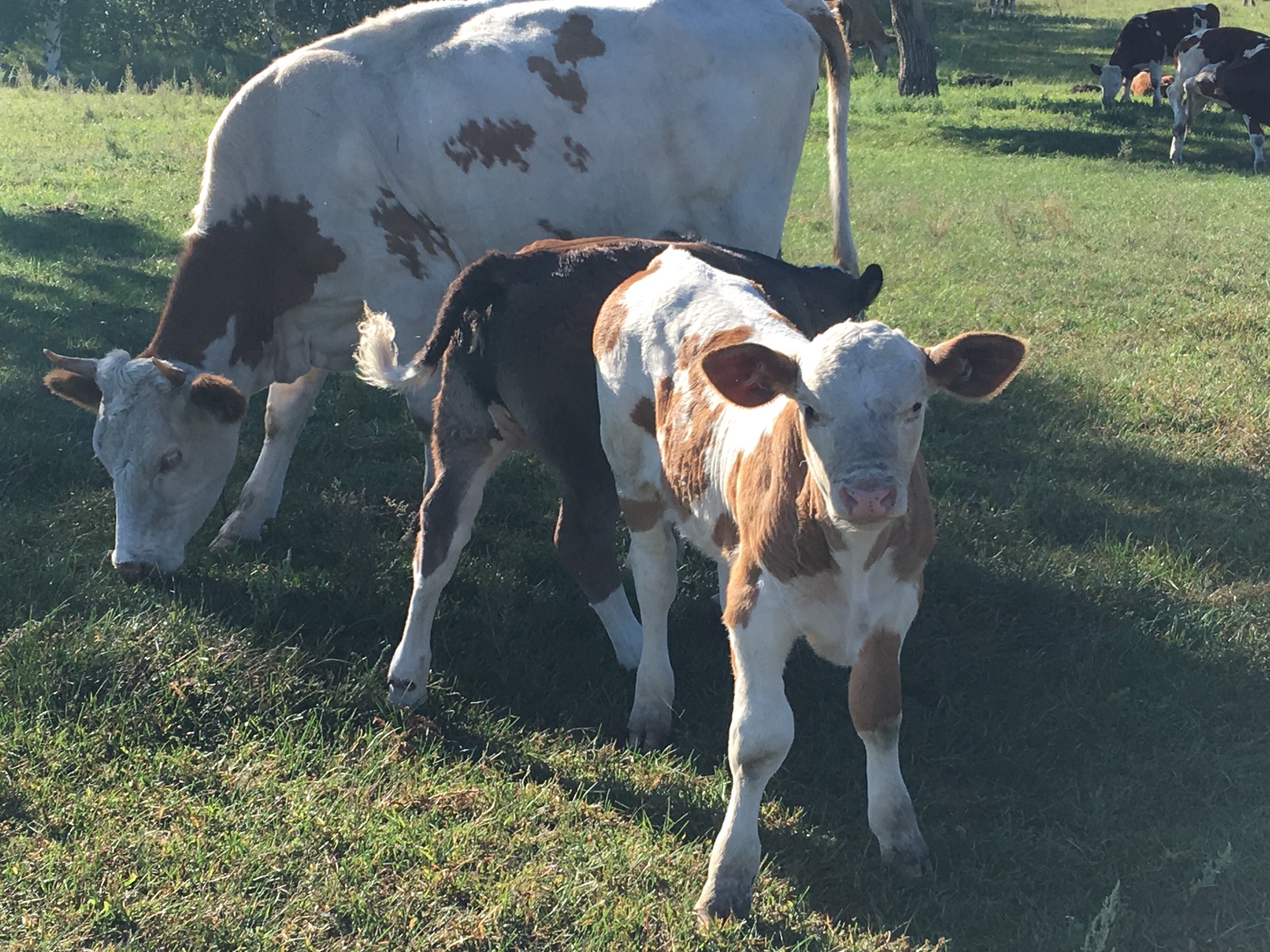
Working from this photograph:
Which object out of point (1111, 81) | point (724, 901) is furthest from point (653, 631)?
point (1111, 81)

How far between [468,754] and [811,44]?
439 cm

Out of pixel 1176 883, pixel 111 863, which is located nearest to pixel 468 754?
pixel 111 863

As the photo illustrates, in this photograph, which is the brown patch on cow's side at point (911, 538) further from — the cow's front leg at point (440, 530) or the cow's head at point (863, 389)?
the cow's front leg at point (440, 530)

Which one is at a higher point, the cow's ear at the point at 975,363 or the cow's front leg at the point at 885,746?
the cow's ear at the point at 975,363

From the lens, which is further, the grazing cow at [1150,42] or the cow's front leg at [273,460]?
the grazing cow at [1150,42]

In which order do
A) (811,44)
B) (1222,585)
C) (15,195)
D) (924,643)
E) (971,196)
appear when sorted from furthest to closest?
(971,196), (15,195), (811,44), (1222,585), (924,643)

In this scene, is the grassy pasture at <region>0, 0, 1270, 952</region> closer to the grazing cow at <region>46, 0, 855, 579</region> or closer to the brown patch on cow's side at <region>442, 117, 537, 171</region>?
the grazing cow at <region>46, 0, 855, 579</region>

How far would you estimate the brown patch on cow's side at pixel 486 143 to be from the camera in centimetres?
614

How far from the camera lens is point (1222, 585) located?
210 inches

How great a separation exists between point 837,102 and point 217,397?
3.66 metres

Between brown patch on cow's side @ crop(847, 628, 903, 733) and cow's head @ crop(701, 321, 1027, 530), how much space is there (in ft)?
1.76

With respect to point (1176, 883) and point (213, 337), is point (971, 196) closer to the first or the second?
point (213, 337)

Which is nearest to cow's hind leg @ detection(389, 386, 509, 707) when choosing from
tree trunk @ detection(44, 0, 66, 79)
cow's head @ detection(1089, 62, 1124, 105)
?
cow's head @ detection(1089, 62, 1124, 105)

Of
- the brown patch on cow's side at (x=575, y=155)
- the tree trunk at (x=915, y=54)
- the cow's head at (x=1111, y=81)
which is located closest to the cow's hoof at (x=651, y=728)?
the brown patch on cow's side at (x=575, y=155)
